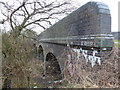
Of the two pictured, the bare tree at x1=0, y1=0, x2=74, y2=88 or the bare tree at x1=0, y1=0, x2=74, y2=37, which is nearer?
the bare tree at x1=0, y1=0, x2=74, y2=88

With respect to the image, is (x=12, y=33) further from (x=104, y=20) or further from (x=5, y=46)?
(x=104, y=20)

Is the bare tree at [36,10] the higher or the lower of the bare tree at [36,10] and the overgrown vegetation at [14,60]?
the higher

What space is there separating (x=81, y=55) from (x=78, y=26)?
1016 mm

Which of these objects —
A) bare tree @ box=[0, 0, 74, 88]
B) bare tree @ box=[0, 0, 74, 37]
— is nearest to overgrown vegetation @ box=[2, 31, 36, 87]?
bare tree @ box=[0, 0, 74, 88]

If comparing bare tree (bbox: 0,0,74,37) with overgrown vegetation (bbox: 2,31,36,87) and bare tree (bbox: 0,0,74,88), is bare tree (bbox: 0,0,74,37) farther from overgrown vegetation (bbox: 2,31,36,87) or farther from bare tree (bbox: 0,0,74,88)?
overgrown vegetation (bbox: 2,31,36,87)

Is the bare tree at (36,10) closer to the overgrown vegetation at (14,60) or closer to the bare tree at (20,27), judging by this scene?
the bare tree at (20,27)

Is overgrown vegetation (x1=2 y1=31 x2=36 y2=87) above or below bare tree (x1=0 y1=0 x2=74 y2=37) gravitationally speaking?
below

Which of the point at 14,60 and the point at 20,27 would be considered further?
the point at 20,27

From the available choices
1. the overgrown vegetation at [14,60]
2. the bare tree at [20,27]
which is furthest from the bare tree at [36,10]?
the overgrown vegetation at [14,60]

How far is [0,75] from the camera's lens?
5684mm

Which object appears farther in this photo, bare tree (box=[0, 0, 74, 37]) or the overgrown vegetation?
bare tree (box=[0, 0, 74, 37])

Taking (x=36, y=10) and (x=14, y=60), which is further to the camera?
(x=36, y=10)

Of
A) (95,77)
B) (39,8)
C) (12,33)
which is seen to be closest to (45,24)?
(39,8)

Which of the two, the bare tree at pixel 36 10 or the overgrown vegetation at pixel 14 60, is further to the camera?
the bare tree at pixel 36 10
